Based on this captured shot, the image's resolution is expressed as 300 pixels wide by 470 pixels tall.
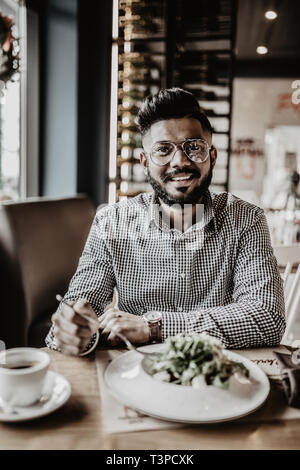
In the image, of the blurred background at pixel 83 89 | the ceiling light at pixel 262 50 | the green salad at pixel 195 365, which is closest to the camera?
the green salad at pixel 195 365

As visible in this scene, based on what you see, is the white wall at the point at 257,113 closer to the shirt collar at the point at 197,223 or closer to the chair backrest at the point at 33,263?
the chair backrest at the point at 33,263

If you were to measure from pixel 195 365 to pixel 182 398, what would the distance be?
0.22 feet

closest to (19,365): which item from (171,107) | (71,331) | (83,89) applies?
(71,331)

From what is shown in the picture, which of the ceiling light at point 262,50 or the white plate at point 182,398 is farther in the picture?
the ceiling light at point 262,50

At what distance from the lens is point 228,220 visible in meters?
1.59

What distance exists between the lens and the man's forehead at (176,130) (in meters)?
1.56

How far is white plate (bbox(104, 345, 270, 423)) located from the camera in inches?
31.0

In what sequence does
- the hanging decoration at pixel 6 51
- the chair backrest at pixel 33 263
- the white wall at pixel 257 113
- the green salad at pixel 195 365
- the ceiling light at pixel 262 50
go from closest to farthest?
1. the green salad at pixel 195 365
2. the chair backrest at pixel 33 263
3. the hanging decoration at pixel 6 51
4. the ceiling light at pixel 262 50
5. the white wall at pixel 257 113

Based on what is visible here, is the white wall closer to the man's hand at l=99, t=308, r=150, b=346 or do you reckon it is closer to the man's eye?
the man's eye

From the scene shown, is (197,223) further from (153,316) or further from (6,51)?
(6,51)

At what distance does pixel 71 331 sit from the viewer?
42.5 inches

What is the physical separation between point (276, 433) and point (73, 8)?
11.1 ft

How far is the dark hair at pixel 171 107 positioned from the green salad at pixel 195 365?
92 centimetres

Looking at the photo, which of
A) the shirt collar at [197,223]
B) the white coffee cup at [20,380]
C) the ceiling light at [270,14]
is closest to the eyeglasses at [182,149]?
the shirt collar at [197,223]
